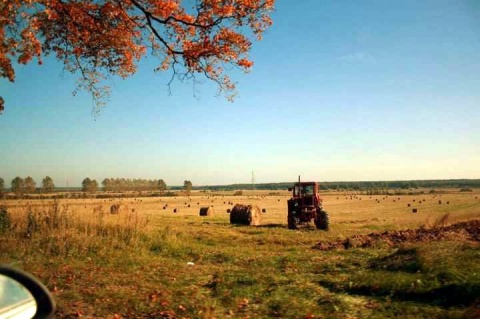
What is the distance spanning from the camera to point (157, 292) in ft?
22.1

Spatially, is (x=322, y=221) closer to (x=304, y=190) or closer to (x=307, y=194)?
(x=307, y=194)

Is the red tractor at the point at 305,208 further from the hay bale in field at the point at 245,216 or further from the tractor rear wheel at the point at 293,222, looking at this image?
the hay bale in field at the point at 245,216

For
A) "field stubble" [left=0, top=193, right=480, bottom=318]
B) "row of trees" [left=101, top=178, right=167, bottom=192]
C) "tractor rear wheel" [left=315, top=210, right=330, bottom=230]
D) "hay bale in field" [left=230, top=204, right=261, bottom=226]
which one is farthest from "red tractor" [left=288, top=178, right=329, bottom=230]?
"row of trees" [left=101, top=178, right=167, bottom=192]

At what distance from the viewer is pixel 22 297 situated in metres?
2.49

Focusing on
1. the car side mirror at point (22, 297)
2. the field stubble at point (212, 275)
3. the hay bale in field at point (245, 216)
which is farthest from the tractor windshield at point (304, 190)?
the car side mirror at point (22, 297)

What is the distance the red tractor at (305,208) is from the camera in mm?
22750

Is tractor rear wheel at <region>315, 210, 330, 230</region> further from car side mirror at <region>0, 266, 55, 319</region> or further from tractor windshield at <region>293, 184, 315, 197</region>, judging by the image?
car side mirror at <region>0, 266, 55, 319</region>

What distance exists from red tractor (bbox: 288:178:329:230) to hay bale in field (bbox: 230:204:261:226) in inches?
131

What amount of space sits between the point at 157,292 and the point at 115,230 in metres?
6.77

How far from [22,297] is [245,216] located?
23.7 m

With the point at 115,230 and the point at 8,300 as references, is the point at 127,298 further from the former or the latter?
the point at 115,230

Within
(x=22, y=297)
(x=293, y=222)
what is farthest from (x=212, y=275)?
(x=293, y=222)

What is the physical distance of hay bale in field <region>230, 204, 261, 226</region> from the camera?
1024 inches

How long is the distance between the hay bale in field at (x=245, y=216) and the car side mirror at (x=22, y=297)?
77.3ft
